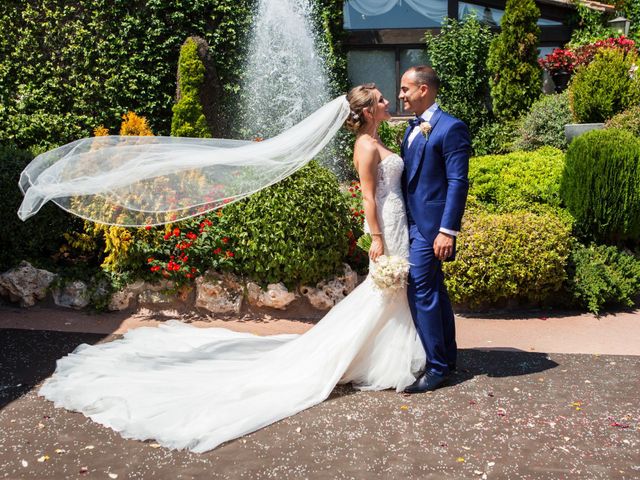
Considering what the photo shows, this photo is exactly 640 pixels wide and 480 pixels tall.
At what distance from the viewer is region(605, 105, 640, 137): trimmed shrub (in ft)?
28.3

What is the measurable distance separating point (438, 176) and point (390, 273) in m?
0.69

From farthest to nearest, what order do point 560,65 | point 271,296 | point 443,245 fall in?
point 560,65
point 271,296
point 443,245

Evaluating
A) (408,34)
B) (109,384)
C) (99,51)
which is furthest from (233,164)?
(408,34)

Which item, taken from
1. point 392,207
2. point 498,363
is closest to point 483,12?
point 498,363

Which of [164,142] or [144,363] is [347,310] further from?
[164,142]

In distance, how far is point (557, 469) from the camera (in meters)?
3.39

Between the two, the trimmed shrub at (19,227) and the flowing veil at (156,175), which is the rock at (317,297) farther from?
the trimmed shrub at (19,227)

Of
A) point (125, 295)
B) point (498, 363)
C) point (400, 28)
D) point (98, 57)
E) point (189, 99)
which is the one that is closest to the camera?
point (498, 363)

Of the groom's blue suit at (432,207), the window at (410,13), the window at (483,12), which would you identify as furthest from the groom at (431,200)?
the window at (483,12)

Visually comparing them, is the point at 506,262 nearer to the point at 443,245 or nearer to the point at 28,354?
the point at 443,245

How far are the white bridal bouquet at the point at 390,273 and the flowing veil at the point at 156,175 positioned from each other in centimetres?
89

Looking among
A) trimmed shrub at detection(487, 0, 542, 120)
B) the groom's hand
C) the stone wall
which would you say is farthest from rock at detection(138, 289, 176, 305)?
trimmed shrub at detection(487, 0, 542, 120)

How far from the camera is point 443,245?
4266 mm

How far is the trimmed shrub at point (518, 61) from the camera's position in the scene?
12586mm
